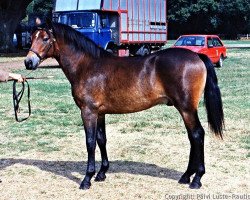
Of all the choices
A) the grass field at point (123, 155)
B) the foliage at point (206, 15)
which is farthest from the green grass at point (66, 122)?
the foliage at point (206, 15)

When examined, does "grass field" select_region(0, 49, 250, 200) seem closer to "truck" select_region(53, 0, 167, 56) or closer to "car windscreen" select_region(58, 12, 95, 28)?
"truck" select_region(53, 0, 167, 56)

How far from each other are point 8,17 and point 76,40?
31.0 meters

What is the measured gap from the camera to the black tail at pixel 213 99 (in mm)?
6238

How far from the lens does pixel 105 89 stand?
6.19m

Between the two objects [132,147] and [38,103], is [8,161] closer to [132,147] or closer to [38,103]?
[132,147]

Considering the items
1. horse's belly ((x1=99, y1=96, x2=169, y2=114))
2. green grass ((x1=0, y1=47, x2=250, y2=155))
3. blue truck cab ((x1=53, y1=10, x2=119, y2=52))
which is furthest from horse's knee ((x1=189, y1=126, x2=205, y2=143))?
blue truck cab ((x1=53, y1=10, x2=119, y2=52))

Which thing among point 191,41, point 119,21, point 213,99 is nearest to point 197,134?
point 213,99

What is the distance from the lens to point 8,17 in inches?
1411

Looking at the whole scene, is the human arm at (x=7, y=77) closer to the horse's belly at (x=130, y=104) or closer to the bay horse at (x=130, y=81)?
the bay horse at (x=130, y=81)

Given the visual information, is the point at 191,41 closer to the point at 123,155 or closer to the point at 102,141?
the point at 123,155

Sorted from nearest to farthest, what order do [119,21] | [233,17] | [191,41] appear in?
[191,41] < [119,21] < [233,17]

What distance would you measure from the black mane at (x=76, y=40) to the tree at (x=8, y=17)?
3044 cm

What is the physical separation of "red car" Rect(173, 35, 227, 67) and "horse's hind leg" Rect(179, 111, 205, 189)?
1707 centimetres

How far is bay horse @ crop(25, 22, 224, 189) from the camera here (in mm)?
5980
